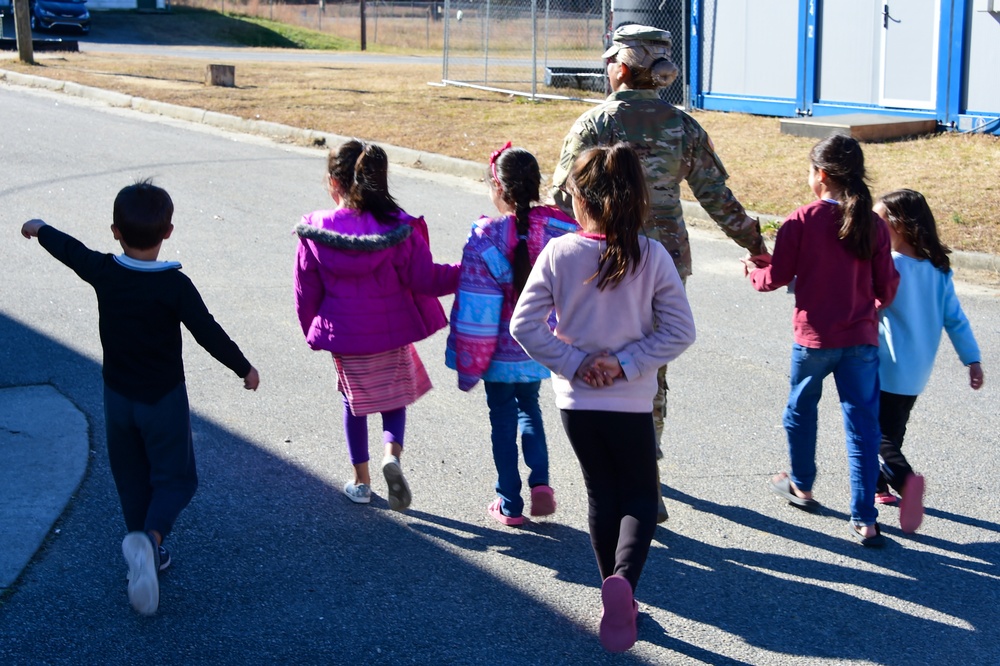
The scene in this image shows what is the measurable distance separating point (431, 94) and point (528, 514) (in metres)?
15.4

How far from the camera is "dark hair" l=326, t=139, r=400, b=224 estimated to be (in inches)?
166

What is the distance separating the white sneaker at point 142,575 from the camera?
11.4 ft

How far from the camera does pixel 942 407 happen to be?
575cm

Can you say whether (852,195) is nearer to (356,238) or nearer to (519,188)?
(519,188)

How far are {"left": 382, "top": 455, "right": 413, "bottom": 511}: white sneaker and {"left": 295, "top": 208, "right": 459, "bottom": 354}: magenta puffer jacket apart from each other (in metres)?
0.46

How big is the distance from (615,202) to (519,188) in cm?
71

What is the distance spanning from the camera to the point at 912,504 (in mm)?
4246

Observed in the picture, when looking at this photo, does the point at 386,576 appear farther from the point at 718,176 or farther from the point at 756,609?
the point at 718,176

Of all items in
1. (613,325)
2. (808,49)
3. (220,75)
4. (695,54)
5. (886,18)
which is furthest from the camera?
(220,75)

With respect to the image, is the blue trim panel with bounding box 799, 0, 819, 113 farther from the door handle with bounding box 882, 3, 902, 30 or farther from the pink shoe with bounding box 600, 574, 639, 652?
the pink shoe with bounding box 600, 574, 639, 652

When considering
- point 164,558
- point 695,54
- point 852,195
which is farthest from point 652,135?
point 695,54

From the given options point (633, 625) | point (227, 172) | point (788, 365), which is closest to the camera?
point (633, 625)

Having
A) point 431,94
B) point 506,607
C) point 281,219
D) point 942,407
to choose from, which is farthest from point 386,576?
point 431,94

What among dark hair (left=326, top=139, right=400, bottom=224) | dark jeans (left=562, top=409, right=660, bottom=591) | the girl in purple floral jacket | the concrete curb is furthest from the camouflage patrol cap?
the concrete curb
